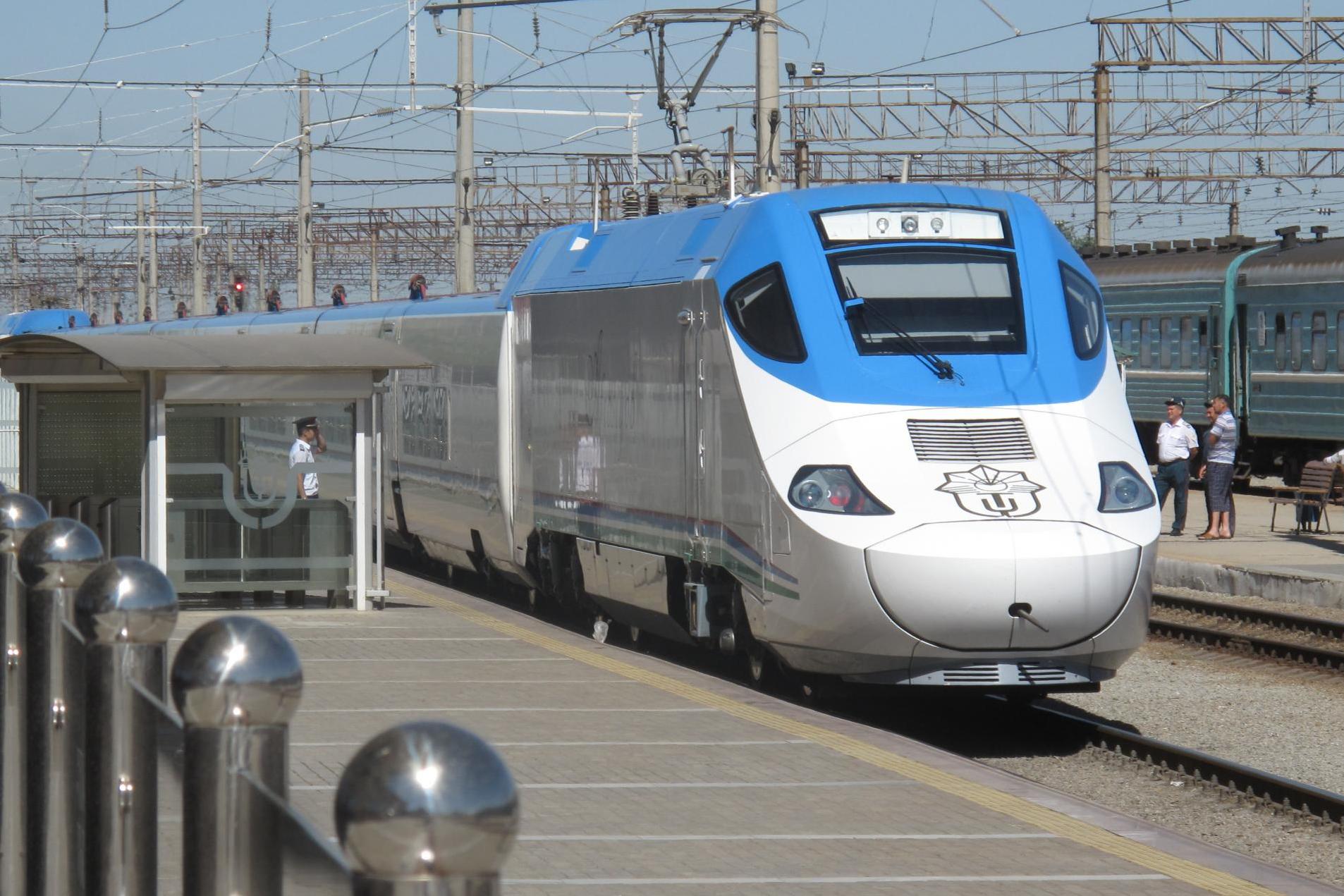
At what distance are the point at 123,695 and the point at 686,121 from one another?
1634cm

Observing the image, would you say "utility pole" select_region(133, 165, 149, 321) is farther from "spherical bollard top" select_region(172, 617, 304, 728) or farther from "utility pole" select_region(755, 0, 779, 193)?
"spherical bollard top" select_region(172, 617, 304, 728)

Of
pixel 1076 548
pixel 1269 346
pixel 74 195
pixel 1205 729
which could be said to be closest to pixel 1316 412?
pixel 1269 346

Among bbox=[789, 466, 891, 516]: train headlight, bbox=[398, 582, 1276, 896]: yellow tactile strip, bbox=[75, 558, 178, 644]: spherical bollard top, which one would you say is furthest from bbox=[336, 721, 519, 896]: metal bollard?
bbox=[789, 466, 891, 516]: train headlight

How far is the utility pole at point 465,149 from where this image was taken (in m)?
29.7

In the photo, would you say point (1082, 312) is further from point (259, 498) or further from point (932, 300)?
point (259, 498)

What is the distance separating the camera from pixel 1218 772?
10.5m

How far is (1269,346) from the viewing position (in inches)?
1220

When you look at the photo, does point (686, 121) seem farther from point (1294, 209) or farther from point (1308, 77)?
point (1294, 209)

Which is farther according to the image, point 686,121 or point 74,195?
point 74,195

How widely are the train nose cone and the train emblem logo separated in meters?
0.08

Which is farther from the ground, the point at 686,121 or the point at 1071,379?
the point at 686,121

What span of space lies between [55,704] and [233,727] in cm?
209

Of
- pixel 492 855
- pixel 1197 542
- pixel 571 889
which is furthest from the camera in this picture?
pixel 1197 542

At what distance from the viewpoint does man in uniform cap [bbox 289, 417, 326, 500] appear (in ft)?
53.2
